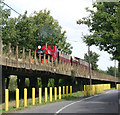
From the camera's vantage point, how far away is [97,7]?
40156 mm

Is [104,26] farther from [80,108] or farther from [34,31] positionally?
[34,31]

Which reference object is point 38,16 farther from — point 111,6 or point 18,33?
point 111,6

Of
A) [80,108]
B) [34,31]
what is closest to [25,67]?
[80,108]

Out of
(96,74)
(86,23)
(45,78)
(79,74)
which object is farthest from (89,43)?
(96,74)

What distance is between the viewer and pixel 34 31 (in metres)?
61.3

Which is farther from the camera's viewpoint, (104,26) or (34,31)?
(34,31)

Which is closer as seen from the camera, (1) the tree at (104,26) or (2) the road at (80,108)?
(2) the road at (80,108)

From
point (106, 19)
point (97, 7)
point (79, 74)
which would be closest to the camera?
point (106, 19)

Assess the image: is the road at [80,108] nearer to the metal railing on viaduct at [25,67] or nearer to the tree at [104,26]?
the metal railing on viaduct at [25,67]

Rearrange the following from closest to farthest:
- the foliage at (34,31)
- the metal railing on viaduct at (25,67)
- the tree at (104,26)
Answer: the metal railing on viaduct at (25,67)
the tree at (104,26)
the foliage at (34,31)

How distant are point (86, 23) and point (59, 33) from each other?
32270mm

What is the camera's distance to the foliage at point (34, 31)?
53750mm

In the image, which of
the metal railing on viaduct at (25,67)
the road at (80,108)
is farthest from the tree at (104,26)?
the road at (80,108)

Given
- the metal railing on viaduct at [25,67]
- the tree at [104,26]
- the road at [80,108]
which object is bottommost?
the road at [80,108]
